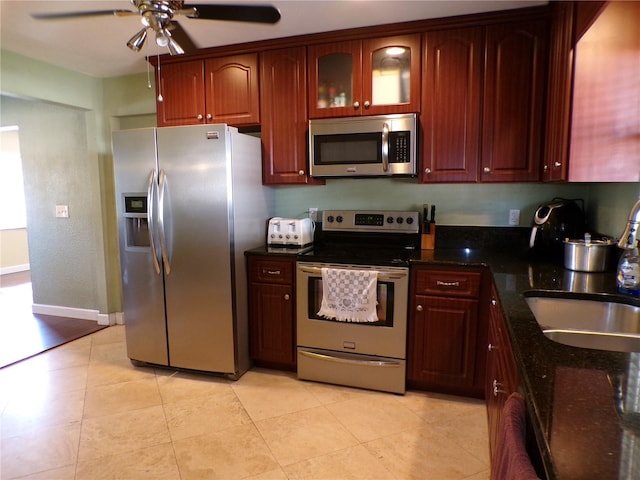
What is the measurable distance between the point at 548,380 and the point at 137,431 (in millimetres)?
2129

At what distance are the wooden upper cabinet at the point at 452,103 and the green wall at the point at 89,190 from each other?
35cm

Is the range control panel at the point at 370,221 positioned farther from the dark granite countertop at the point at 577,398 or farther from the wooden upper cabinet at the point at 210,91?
the dark granite countertop at the point at 577,398

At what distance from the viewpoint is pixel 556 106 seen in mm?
2090

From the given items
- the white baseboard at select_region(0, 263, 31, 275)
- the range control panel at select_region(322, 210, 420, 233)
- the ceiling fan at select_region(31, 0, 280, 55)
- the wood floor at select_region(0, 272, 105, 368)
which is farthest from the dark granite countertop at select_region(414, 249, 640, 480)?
the white baseboard at select_region(0, 263, 31, 275)

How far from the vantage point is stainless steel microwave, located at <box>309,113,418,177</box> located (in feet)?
8.36

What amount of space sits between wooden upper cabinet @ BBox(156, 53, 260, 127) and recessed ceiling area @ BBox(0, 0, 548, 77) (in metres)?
0.15

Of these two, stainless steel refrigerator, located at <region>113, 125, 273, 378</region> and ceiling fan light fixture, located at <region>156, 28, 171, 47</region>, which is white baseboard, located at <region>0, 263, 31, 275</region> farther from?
ceiling fan light fixture, located at <region>156, 28, 171, 47</region>

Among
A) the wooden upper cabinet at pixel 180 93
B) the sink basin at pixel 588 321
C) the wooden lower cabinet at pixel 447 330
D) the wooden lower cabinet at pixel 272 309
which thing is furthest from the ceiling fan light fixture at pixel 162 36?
the sink basin at pixel 588 321

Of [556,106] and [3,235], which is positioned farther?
[3,235]

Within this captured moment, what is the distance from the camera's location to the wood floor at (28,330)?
10.7 ft

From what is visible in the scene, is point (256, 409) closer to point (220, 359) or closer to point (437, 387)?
point (220, 359)

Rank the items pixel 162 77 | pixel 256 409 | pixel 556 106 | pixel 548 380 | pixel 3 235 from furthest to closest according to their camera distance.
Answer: pixel 3 235, pixel 162 77, pixel 256 409, pixel 556 106, pixel 548 380

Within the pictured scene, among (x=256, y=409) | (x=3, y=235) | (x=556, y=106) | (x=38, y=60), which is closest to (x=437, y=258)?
(x=556, y=106)

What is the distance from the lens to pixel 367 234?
2994mm
